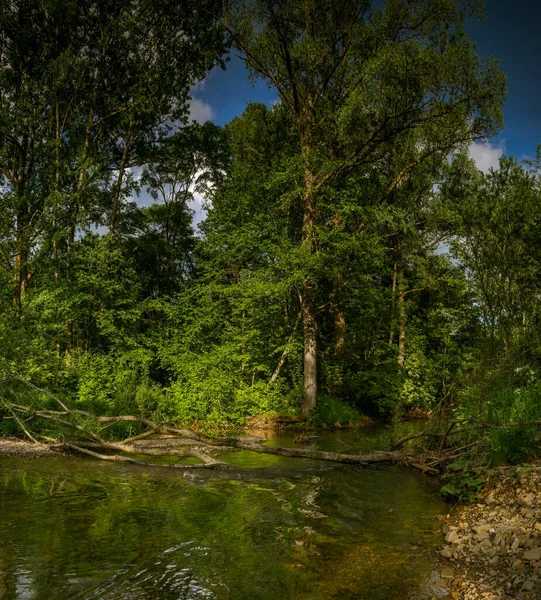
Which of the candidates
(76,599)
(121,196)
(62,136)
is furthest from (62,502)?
(121,196)

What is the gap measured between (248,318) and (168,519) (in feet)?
46.7

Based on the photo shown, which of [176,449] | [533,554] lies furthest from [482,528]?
[176,449]

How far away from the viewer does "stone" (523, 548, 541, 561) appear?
4.43 m

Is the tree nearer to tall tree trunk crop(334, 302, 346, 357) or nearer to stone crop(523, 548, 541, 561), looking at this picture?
tall tree trunk crop(334, 302, 346, 357)

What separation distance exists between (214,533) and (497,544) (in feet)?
11.0

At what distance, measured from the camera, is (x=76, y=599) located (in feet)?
14.0

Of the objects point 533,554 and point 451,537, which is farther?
point 451,537

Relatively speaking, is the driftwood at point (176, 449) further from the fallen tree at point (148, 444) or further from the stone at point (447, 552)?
the stone at point (447, 552)

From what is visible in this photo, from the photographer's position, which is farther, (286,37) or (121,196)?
(121,196)

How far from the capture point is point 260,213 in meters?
21.4

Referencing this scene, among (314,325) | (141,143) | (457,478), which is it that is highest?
(141,143)

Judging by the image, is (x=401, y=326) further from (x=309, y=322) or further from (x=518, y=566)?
(x=518, y=566)

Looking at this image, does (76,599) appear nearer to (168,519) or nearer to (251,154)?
(168,519)

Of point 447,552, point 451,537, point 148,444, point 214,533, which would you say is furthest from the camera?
point 148,444
